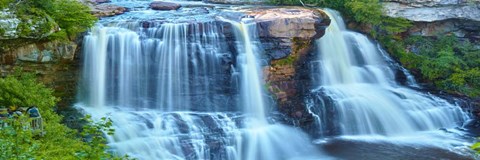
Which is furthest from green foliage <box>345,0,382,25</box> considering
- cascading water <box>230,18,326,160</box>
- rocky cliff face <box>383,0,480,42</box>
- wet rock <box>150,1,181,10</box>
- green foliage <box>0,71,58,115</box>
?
green foliage <box>0,71,58,115</box>

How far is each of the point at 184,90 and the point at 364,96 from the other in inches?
198

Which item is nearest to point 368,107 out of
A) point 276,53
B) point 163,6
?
point 276,53

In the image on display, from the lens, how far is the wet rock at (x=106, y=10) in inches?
501

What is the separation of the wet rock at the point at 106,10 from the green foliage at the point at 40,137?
347 cm

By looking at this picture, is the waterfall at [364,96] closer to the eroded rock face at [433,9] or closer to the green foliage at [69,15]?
the eroded rock face at [433,9]

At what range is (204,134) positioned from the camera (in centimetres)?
1020

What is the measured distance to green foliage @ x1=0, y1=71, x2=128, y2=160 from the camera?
17.2 ft

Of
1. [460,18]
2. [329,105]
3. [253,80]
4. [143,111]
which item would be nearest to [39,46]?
[143,111]

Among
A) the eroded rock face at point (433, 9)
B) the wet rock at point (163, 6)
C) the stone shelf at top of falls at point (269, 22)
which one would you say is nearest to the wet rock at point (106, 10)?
the stone shelf at top of falls at point (269, 22)

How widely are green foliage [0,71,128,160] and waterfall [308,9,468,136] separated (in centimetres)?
647

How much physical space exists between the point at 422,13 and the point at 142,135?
967 cm

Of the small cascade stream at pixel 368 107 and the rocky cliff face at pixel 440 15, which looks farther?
the rocky cliff face at pixel 440 15

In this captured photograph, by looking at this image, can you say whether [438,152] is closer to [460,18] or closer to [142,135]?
[460,18]

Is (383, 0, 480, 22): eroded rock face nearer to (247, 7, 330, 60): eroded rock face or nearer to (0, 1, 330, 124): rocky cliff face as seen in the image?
(0, 1, 330, 124): rocky cliff face
